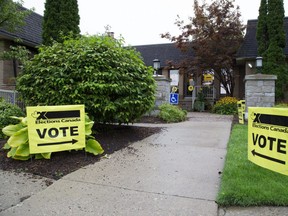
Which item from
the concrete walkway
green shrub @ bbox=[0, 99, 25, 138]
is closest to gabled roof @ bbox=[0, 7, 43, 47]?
green shrub @ bbox=[0, 99, 25, 138]

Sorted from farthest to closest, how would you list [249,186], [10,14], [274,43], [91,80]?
[274,43]
[10,14]
[91,80]
[249,186]

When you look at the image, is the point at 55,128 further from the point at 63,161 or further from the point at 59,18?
the point at 59,18

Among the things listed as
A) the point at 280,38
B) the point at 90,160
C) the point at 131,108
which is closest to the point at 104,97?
the point at 131,108

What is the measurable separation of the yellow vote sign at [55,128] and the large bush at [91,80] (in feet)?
4.05

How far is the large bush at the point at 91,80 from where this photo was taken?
6.05 m

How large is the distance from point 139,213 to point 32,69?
4946mm

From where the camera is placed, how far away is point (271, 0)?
13.9m

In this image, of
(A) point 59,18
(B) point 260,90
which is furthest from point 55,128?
(A) point 59,18

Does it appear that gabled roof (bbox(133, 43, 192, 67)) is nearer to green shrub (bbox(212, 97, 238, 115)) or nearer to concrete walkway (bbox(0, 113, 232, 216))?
green shrub (bbox(212, 97, 238, 115))

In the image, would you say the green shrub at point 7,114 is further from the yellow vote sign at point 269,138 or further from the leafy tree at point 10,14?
the yellow vote sign at point 269,138

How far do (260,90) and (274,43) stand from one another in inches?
212

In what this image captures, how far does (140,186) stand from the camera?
3674mm

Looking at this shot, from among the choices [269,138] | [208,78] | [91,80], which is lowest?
[269,138]

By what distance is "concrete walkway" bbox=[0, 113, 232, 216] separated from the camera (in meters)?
3.03
